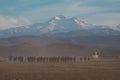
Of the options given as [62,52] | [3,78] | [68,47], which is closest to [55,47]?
[68,47]

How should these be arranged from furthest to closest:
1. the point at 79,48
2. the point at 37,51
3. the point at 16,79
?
the point at 79,48
the point at 37,51
the point at 16,79

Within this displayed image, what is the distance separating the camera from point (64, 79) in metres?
37.0

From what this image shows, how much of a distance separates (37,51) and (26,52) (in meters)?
3.87

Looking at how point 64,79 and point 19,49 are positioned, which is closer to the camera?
point 64,79

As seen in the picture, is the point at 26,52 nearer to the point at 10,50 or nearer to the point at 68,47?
the point at 10,50

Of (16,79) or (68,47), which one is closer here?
(16,79)

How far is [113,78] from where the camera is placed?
122 ft

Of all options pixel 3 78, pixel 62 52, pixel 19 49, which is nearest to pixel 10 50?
pixel 19 49

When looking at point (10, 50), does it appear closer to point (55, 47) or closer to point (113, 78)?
point (55, 47)

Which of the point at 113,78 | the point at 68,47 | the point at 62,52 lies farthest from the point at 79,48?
the point at 113,78

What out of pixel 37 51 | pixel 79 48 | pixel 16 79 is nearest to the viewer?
pixel 16 79

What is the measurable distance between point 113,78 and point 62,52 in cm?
10689

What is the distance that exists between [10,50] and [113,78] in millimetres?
112773

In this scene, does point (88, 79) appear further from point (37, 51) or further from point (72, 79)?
point (37, 51)
